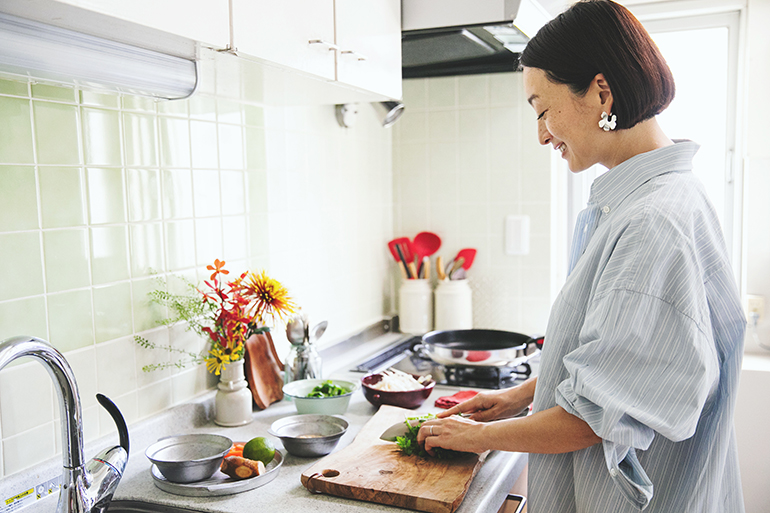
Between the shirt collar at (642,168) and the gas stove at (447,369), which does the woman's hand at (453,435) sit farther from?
the gas stove at (447,369)

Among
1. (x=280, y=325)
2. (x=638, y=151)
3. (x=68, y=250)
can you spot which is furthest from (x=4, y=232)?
(x=638, y=151)

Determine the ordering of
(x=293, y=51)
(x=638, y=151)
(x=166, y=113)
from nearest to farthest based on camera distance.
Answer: (x=638, y=151) → (x=293, y=51) → (x=166, y=113)

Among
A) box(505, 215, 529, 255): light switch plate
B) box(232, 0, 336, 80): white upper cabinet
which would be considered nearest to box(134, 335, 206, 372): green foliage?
box(232, 0, 336, 80): white upper cabinet

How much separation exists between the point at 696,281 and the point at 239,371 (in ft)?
3.23

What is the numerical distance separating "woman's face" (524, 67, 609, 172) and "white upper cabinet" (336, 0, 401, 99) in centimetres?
42

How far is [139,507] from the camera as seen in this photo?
1.16 metres

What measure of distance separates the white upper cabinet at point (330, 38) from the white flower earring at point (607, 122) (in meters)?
0.53

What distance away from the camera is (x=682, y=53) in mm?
2377

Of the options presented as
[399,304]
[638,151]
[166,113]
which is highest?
[166,113]

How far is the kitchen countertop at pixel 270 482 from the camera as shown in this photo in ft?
3.69

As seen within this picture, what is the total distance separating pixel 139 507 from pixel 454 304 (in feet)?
4.74

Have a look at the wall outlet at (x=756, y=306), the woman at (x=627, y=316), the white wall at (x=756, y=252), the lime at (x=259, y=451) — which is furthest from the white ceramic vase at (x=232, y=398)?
the wall outlet at (x=756, y=306)

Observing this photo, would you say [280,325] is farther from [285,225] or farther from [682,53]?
[682,53]

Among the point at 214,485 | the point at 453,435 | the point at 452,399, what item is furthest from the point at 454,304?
the point at 214,485
